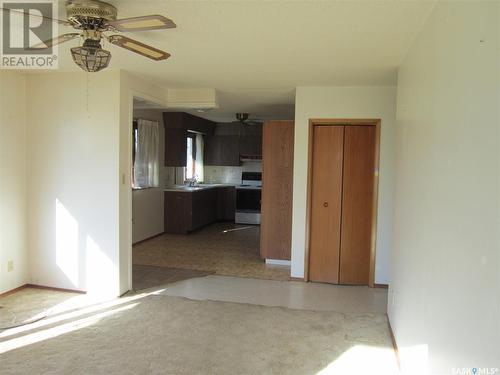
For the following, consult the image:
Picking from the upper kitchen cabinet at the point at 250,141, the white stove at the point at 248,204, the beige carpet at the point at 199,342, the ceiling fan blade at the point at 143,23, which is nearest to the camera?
the ceiling fan blade at the point at 143,23

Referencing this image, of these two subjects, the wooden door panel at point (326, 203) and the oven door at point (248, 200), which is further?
the oven door at point (248, 200)

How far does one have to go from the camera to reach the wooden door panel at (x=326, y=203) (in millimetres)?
4625

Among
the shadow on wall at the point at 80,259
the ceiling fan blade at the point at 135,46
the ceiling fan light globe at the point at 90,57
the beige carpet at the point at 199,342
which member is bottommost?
the beige carpet at the point at 199,342

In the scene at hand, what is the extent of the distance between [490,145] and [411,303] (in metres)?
1.52

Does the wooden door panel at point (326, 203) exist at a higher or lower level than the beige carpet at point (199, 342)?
higher

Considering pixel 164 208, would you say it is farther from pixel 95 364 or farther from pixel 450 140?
pixel 450 140

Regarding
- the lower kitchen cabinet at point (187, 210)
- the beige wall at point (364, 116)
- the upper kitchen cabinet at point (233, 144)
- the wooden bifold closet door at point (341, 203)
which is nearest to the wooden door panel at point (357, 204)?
the wooden bifold closet door at point (341, 203)

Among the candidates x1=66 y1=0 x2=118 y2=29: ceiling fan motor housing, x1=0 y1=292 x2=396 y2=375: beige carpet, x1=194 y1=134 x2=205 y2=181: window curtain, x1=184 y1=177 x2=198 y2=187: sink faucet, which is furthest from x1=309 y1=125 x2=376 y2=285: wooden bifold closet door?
x1=194 y1=134 x2=205 y2=181: window curtain

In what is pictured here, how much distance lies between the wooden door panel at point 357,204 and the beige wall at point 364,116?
0.50 feet

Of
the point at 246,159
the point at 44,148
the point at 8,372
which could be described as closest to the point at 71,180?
the point at 44,148

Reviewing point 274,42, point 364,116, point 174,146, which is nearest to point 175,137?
point 174,146

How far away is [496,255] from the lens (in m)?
1.16

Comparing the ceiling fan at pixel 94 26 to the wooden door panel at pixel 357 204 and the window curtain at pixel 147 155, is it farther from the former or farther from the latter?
the window curtain at pixel 147 155

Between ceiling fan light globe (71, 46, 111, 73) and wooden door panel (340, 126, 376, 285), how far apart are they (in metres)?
3.10
